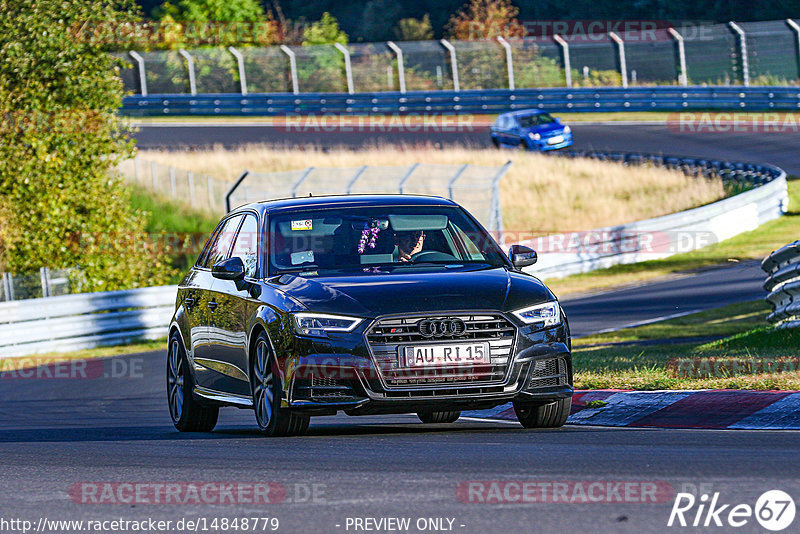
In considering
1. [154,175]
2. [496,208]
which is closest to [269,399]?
[496,208]

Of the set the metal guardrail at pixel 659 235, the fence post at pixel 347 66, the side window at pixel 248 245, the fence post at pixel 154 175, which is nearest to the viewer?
the side window at pixel 248 245

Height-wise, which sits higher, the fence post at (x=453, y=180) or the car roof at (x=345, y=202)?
the car roof at (x=345, y=202)

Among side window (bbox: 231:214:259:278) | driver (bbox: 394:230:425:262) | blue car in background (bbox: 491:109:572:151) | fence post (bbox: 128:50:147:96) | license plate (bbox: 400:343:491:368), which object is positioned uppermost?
driver (bbox: 394:230:425:262)

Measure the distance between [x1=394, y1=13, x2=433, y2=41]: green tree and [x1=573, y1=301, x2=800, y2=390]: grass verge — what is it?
181ft

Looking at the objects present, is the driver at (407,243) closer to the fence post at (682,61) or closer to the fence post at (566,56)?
the fence post at (682,61)

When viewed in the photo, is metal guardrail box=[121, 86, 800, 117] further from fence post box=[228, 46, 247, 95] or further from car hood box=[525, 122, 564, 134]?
car hood box=[525, 122, 564, 134]

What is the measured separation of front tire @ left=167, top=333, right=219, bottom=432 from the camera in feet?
34.9

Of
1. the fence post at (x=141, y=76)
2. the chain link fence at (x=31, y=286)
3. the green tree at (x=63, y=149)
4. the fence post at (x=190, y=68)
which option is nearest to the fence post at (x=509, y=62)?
the fence post at (x=190, y=68)

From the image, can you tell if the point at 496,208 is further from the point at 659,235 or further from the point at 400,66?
the point at 400,66

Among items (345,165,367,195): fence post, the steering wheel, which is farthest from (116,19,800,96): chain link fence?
the steering wheel

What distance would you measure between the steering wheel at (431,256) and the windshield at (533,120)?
3438 cm

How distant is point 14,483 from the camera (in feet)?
24.4

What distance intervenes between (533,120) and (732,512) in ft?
126

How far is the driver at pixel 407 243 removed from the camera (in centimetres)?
950
